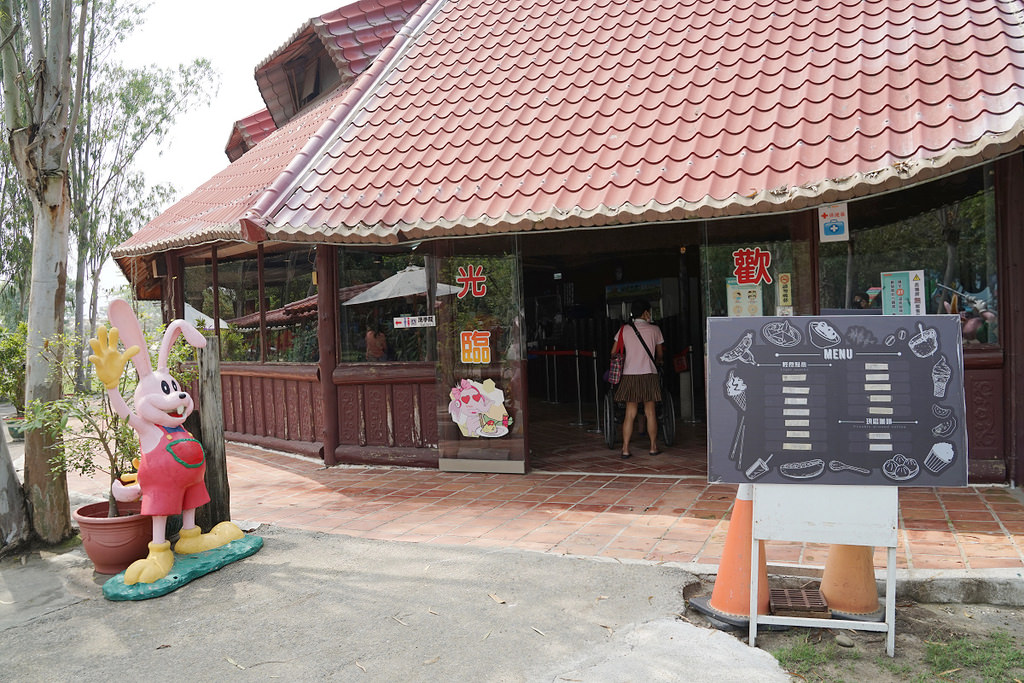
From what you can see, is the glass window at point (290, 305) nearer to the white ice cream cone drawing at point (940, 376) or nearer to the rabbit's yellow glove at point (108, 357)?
the rabbit's yellow glove at point (108, 357)

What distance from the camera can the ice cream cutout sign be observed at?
7512 mm

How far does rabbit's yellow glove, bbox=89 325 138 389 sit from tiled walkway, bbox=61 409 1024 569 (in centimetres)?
186

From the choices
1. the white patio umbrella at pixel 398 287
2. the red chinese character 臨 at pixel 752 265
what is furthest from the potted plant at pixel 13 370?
the red chinese character 臨 at pixel 752 265

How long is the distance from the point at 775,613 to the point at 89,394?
4.72 metres

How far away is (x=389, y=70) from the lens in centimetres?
939

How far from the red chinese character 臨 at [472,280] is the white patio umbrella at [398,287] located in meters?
0.53

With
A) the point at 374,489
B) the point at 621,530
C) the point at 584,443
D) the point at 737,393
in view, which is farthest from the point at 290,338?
the point at 737,393

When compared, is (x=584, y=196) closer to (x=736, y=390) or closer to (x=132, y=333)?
(x=736, y=390)

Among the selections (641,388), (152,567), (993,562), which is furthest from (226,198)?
(993,562)

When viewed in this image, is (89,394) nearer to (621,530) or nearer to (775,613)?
(621,530)

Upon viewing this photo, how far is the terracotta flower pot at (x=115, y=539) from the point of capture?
16.3 feet

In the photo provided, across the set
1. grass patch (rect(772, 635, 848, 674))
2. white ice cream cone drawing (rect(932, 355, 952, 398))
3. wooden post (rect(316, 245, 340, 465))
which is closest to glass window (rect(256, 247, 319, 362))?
wooden post (rect(316, 245, 340, 465))

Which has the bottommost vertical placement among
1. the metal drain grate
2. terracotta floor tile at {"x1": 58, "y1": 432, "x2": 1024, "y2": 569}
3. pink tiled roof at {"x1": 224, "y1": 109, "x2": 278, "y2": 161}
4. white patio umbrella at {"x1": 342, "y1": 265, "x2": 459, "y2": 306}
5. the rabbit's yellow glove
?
the metal drain grate

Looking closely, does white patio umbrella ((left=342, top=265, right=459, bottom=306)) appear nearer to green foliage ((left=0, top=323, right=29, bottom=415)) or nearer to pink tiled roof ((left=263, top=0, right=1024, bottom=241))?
pink tiled roof ((left=263, top=0, right=1024, bottom=241))
